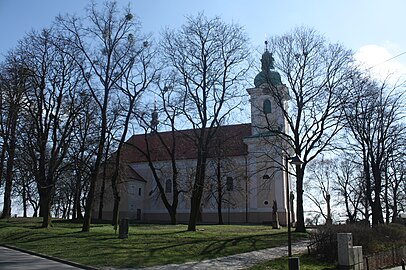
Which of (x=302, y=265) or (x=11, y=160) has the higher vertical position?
(x=11, y=160)

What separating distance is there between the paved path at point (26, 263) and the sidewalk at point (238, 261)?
11.9ft

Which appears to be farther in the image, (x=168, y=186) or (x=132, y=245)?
(x=168, y=186)


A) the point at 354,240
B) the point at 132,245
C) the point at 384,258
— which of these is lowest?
the point at 384,258

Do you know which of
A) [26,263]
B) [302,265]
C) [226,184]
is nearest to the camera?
[26,263]

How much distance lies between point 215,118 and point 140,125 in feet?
33.0

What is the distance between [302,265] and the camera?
55.4 ft

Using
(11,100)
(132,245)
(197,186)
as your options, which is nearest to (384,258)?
(132,245)

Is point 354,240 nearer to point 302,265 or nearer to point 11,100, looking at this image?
point 302,265

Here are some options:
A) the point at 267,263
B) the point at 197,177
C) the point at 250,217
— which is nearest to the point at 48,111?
the point at 197,177

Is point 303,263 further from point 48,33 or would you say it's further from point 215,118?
point 48,33

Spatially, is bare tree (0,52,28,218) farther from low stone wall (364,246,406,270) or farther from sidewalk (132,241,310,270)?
low stone wall (364,246,406,270)

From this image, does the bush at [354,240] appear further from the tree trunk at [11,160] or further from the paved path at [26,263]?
the tree trunk at [11,160]

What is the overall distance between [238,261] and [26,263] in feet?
28.3

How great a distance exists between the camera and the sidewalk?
15805 mm
